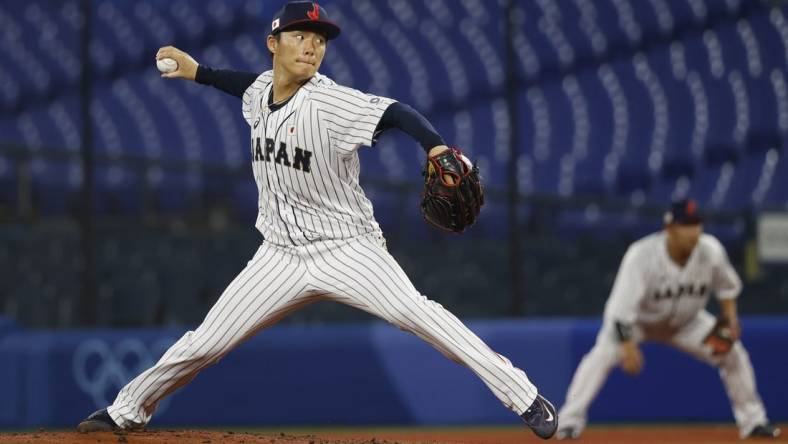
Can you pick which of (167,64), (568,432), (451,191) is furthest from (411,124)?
(568,432)

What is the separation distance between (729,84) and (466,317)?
362 cm

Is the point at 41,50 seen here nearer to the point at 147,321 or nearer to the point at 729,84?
the point at 147,321

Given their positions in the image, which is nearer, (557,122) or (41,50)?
(557,122)

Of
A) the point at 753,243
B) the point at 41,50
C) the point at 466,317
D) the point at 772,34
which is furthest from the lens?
the point at 41,50

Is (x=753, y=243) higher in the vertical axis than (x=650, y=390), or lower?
higher

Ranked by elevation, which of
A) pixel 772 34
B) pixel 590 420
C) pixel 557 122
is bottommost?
pixel 590 420

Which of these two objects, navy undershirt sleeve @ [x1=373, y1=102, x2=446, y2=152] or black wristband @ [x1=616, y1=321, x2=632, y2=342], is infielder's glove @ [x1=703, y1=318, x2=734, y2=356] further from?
navy undershirt sleeve @ [x1=373, y1=102, x2=446, y2=152]

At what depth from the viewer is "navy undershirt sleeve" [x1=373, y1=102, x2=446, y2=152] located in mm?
3896

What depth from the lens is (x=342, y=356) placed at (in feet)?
27.8

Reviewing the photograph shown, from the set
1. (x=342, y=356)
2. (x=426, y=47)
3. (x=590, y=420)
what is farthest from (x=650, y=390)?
(x=426, y=47)

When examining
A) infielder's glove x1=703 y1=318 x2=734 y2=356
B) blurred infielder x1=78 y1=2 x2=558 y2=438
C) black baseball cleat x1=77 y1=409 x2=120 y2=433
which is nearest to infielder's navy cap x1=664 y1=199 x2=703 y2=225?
infielder's glove x1=703 y1=318 x2=734 y2=356

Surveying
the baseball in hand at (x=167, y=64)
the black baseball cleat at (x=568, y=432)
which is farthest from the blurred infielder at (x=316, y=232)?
the black baseball cleat at (x=568, y=432)

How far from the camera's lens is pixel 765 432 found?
7.23 m

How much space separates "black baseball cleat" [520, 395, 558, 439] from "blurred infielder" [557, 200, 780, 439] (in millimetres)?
3183
